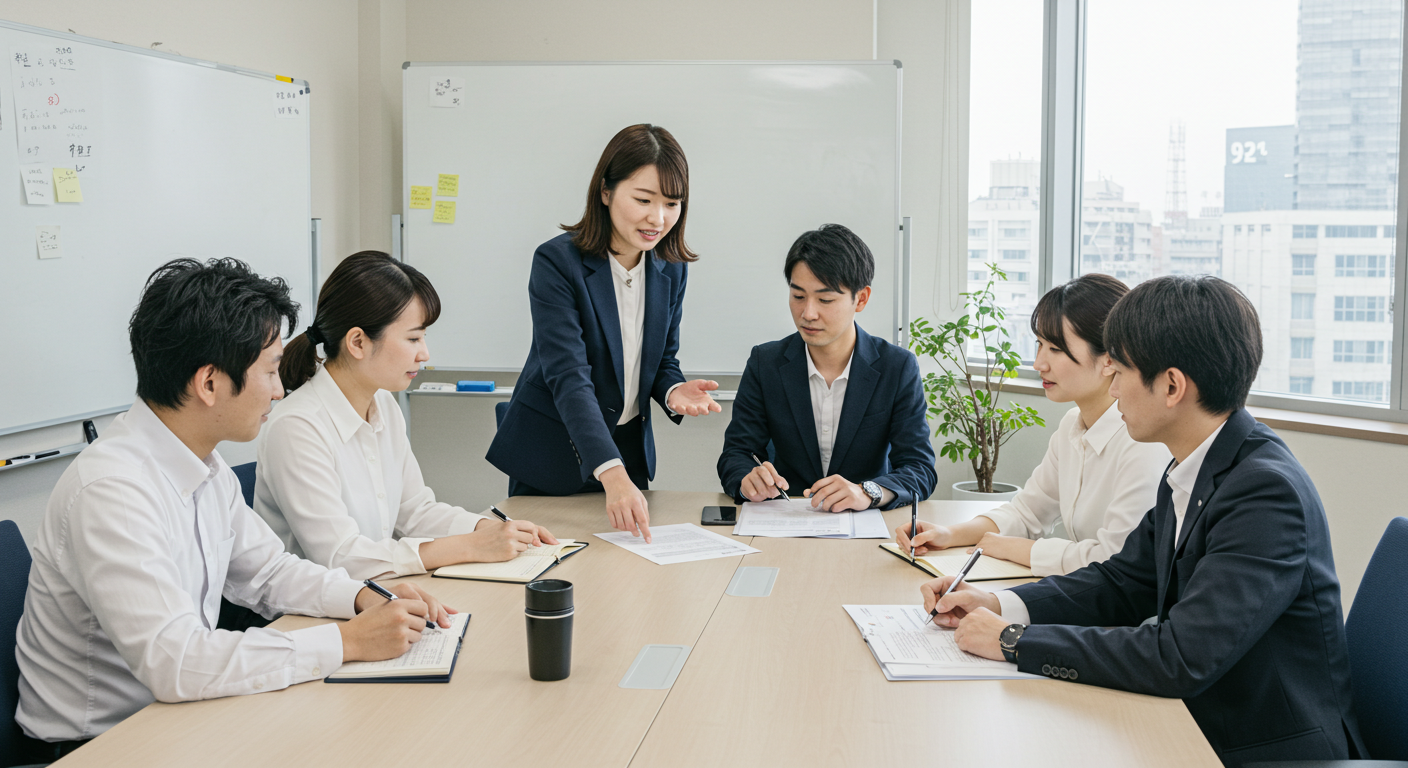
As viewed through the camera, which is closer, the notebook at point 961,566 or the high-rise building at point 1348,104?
the notebook at point 961,566

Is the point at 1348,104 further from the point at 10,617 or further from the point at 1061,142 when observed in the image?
the point at 10,617

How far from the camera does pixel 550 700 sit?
3.92 feet

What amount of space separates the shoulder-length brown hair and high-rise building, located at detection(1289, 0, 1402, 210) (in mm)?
2506

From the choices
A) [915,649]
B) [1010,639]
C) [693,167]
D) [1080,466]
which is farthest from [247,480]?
[693,167]

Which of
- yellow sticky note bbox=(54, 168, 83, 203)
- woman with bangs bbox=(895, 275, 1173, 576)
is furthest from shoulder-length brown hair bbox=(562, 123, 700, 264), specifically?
yellow sticky note bbox=(54, 168, 83, 203)

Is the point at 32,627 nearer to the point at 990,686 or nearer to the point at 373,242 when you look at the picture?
the point at 990,686

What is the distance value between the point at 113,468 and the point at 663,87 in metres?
3.07

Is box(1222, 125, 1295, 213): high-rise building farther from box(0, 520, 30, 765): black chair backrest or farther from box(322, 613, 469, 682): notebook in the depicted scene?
box(0, 520, 30, 765): black chair backrest

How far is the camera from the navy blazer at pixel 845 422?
243 centimetres

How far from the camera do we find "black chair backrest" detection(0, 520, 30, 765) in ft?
4.18

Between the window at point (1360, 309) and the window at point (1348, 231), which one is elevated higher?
the window at point (1348, 231)

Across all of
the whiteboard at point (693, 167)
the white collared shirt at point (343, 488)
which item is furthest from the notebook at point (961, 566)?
the whiteboard at point (693, 167)

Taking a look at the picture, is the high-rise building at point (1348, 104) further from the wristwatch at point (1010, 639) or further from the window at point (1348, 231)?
the wristwatch at point (1010, 639)

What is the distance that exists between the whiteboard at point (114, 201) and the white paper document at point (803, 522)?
193cm
